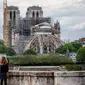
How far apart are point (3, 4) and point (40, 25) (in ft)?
58.9

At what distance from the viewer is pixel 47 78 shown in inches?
588

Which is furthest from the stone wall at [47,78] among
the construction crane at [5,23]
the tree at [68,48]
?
the construction crane at [5,23]

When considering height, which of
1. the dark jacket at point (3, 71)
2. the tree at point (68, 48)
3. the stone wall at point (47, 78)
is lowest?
the tree at point (68, 48)

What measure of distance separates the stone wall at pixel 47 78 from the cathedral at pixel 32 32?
511 ft

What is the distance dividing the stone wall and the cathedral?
155767mm

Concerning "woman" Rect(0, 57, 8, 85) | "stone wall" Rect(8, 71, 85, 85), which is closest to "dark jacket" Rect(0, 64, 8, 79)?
"woman" Rect(0, 57, 8, 85)

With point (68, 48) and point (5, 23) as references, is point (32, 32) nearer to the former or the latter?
point (5, 23)

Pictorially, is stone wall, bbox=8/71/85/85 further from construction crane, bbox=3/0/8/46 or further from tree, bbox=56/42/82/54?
construction crane, bbox=3/0/8/46

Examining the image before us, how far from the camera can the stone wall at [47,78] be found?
1483 cm

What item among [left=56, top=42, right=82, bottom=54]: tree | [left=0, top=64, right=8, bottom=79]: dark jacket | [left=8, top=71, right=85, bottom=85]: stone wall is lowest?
[left=56, top=42, right=82, bottom=54]: tree

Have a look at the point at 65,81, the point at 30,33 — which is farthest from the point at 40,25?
the point at 65,81

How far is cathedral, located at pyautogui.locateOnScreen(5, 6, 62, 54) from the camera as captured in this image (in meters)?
175

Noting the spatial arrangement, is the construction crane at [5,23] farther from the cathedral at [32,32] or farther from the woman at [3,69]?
the woman at [3,69]

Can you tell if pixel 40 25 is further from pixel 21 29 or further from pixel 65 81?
pixel 65 81
